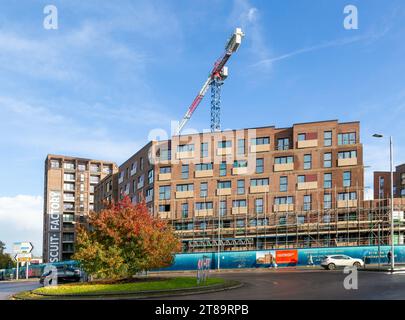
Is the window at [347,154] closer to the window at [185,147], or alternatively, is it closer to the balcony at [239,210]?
the balcony at [239,210]

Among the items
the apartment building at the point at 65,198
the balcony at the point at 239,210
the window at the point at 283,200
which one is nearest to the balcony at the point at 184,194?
the balcony at the point at 239,210

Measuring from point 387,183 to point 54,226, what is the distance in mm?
81541

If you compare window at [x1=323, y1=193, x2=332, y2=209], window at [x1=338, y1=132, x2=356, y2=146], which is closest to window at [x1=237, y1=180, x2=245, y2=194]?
window at [x1=323, y1=193, x2=332, y2=209]

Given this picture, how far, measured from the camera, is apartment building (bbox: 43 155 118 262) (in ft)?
427

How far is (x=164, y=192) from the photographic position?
76625mm

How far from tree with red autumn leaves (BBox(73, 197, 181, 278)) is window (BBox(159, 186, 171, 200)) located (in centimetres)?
4416

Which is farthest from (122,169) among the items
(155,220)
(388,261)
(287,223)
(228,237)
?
(155,220)

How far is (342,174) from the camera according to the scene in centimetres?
6775

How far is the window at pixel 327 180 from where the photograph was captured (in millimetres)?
68250

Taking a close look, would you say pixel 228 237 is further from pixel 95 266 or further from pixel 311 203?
pixel 95 266

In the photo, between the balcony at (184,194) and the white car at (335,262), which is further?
the balcony at (184,194)

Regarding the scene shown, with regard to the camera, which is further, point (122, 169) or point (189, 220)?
point (122, 169)

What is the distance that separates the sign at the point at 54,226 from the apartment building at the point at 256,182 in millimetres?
58456

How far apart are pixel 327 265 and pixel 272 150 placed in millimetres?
28760
